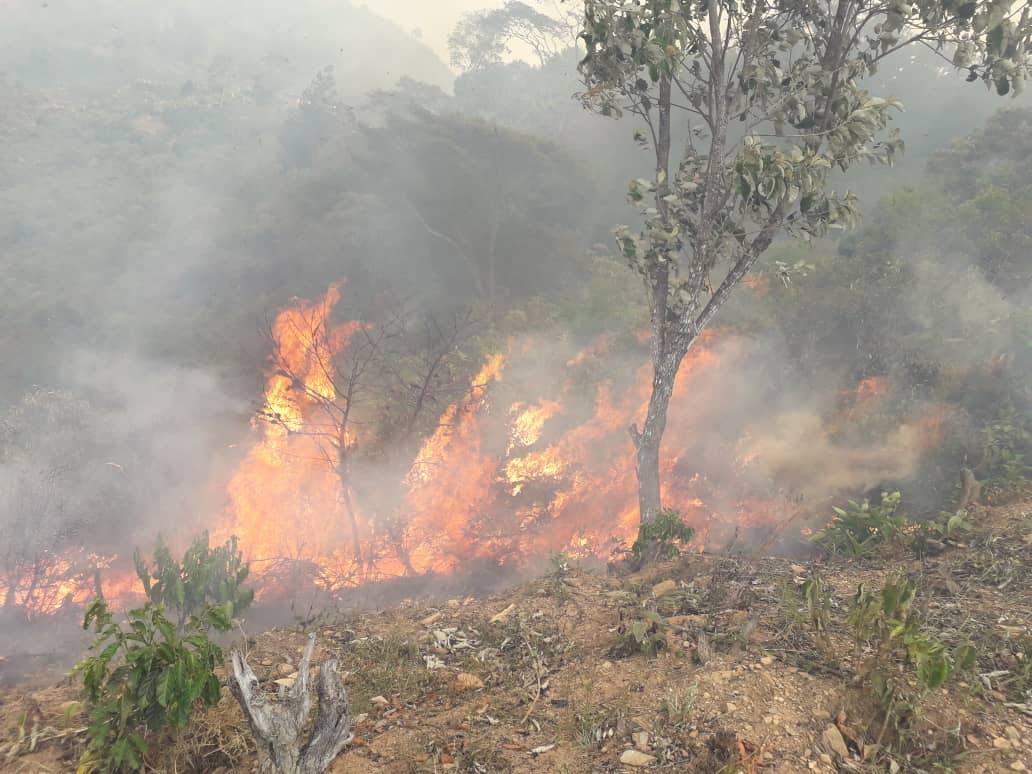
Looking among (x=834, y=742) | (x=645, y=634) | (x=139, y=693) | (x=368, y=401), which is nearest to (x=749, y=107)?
(x=645, y=634)

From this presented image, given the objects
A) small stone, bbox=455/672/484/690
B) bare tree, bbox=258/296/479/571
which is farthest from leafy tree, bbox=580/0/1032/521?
small stone, bbox=455/672/484/690

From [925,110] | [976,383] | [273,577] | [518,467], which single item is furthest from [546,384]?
[925,110]

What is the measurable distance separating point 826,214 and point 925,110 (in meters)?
22.0

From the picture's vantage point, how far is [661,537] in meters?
7.10

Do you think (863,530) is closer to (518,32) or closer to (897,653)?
(897,653)

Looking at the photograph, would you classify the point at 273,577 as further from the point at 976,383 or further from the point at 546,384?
the point at 976,383

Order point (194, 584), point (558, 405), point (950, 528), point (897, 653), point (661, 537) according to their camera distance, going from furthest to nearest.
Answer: point (558, 405)
point (661, 537)
point (194, 584)
point (950, 528)
point (897, 653)

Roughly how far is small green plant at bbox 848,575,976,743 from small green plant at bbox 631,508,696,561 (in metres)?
3.43

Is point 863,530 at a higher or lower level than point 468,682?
higher

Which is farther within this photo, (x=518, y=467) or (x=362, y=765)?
(x=518, y=467)

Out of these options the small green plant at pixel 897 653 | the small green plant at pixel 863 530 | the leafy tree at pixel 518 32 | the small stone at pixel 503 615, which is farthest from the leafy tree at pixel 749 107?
the leafy tree at pixel 518 32

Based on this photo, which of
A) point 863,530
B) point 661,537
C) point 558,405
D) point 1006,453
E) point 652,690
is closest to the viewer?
point 652,690

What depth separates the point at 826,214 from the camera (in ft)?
23.4

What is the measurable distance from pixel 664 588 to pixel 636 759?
2597mm
